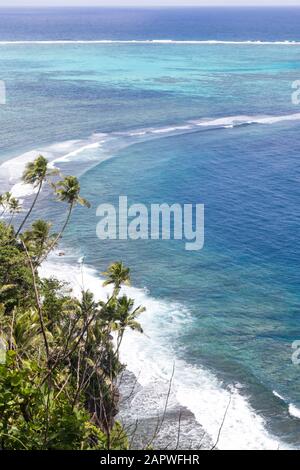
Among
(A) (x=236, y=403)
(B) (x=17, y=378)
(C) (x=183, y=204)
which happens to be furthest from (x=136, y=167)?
(B) (x=17, y=378)

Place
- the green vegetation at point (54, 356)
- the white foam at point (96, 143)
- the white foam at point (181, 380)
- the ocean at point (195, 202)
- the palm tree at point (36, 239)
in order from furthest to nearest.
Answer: the white foam at point (96, 143) → the palm tree at point (36, 239) → the ocean at point (195, 202) → the white foam at point (181, 380) → the green vegetation at point (54, 356)

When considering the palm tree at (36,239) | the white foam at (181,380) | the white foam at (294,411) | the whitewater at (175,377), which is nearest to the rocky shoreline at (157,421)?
the whitewater at (175,377)

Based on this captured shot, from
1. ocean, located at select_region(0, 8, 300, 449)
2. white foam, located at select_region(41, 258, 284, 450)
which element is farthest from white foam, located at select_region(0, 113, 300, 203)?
white foam, located at select_region(41, 258, 284, 450)

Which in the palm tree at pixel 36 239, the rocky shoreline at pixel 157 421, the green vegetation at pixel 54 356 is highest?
the palm tree at pixel 36 239

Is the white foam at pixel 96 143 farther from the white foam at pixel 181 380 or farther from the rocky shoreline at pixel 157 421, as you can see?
the rocky shoreline at pixel 157 421

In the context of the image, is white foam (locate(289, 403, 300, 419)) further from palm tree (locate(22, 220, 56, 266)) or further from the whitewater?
palm tree (locate(22, 220, 56, 266))

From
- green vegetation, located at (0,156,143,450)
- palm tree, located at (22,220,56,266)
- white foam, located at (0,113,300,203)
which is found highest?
white foam, located at (0,113,300,203)

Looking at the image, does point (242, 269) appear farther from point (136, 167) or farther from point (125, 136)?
point (125, 136)

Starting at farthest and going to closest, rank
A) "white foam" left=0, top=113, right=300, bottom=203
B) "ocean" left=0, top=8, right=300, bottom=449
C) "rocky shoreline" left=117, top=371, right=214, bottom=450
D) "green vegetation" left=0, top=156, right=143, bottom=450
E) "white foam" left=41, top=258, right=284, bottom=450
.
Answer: "white foam" left=0, top=113, right=300, bottom=203, "ocean" left=0, top=8, right=300, bottom=449, "white foam" left=41, top=258, right=284, bottom=450, "rocky shoreline" left=117, top=371, right=214, bottom=450, "green vegetation" left=0, top=156, right=143, bottom=450
